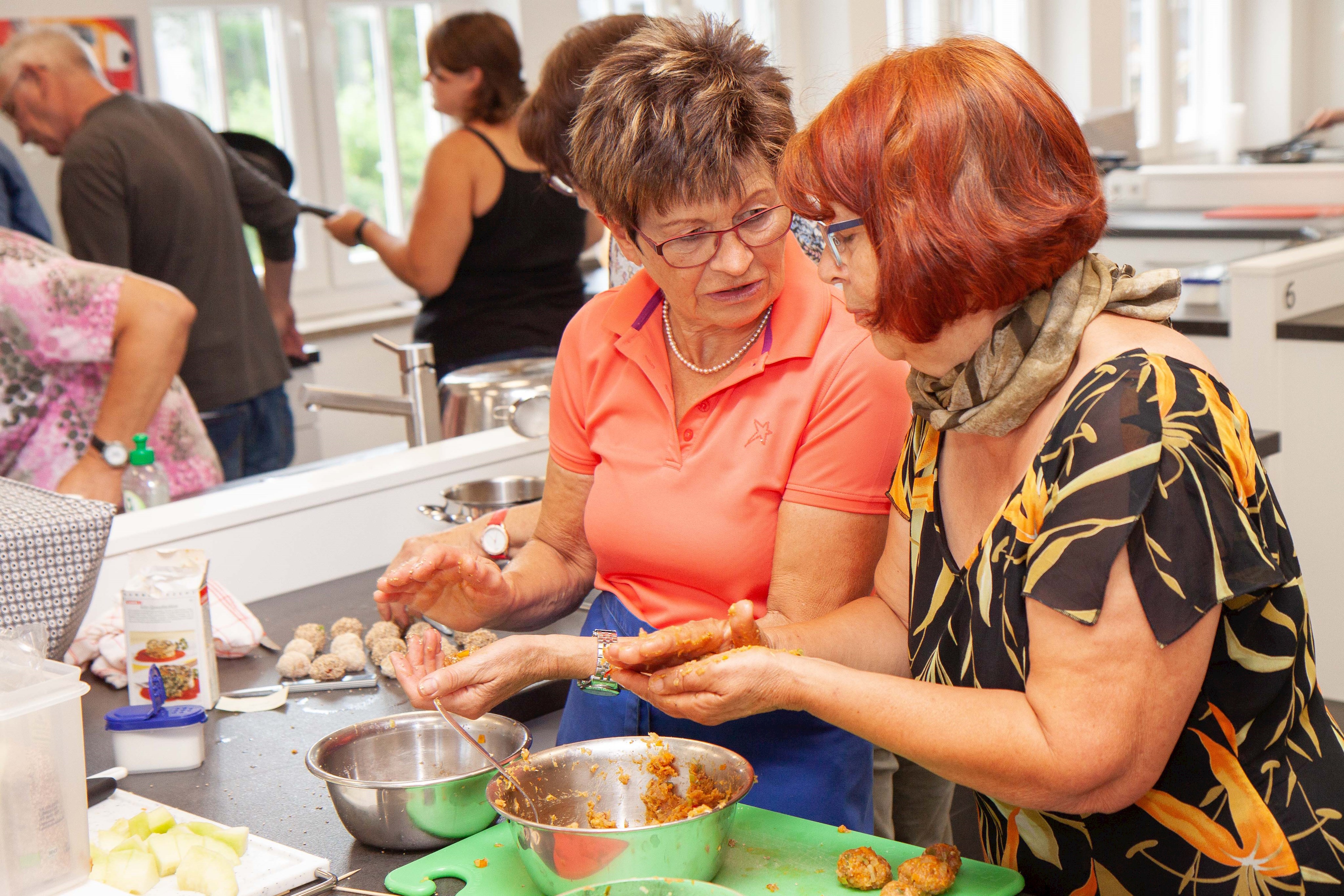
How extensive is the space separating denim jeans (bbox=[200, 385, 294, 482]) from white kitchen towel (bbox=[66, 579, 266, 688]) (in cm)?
140

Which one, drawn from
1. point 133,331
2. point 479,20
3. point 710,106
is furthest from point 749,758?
point 479,20

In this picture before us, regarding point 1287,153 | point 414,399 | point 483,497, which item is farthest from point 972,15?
point 483,497

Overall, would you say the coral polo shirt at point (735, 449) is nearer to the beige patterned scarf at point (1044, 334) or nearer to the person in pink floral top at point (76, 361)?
the beige patterned scarf at point (1044, 334)

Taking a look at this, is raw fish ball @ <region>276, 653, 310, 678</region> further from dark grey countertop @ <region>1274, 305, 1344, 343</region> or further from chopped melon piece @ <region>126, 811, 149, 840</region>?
dark grey countertop @ <region>1274, 305, 1344, 343</region>

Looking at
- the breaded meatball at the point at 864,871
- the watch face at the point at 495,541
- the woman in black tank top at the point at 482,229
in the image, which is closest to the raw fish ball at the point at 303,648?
the watch face at the point at 495,541

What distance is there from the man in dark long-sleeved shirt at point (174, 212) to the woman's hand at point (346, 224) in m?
0.23

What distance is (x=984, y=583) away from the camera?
3.61 feet

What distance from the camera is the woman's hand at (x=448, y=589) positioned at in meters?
1.41

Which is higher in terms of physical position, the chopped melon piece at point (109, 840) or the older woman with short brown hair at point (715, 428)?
the older woman with short brown hair at point (715, 428)

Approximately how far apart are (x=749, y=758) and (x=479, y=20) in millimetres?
2297

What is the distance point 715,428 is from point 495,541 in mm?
483

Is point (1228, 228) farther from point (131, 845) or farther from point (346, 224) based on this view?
point (131, 845)

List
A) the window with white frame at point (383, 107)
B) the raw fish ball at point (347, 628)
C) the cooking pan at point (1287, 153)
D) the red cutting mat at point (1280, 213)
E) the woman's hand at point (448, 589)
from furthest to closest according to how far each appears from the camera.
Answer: the cooking pan at point (1287, 153), the red cutting mat at point (1280, 213), the window with white frame at point (383, 107), the raw fish ball at point (347, 628), the woman's hand at point (448, 589)

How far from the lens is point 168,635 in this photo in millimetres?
1534
